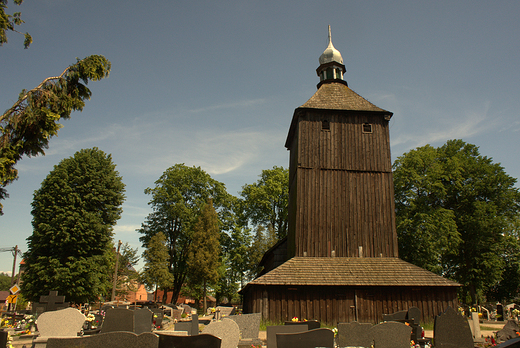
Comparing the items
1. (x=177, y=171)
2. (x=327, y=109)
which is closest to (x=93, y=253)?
(x=177, y=171)

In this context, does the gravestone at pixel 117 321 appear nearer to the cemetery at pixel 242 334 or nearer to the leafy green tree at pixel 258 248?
the cemetery at pixel 242 334

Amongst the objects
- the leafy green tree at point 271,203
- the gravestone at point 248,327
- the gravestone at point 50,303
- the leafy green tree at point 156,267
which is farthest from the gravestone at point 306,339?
the leafy green tree at point 271,203

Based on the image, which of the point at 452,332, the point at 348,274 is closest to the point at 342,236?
the point at 348,274

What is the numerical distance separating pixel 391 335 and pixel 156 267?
26431mm

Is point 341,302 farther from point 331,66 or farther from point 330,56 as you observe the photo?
point 330,56

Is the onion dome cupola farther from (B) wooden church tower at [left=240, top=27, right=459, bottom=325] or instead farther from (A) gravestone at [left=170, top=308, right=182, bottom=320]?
(A) gravestone at [left=170, top=308, right=182, bottom=320]

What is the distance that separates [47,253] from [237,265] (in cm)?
1715

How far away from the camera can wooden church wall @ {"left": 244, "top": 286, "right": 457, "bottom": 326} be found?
1551 cm

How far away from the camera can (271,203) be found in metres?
36.8

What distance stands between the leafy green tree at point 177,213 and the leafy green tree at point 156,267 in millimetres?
3434

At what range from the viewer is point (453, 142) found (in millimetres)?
30719

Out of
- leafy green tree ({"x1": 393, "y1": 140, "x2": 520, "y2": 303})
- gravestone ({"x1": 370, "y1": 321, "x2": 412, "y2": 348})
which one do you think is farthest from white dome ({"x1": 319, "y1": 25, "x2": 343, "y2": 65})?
gravestone ({"x1": 370, "y1": 321, "x2": 412, "y2": 348})

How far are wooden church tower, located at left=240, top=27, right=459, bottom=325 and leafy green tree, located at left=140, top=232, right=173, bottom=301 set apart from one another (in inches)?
503

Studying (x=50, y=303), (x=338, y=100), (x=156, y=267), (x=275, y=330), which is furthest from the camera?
(x=156, y=267)
